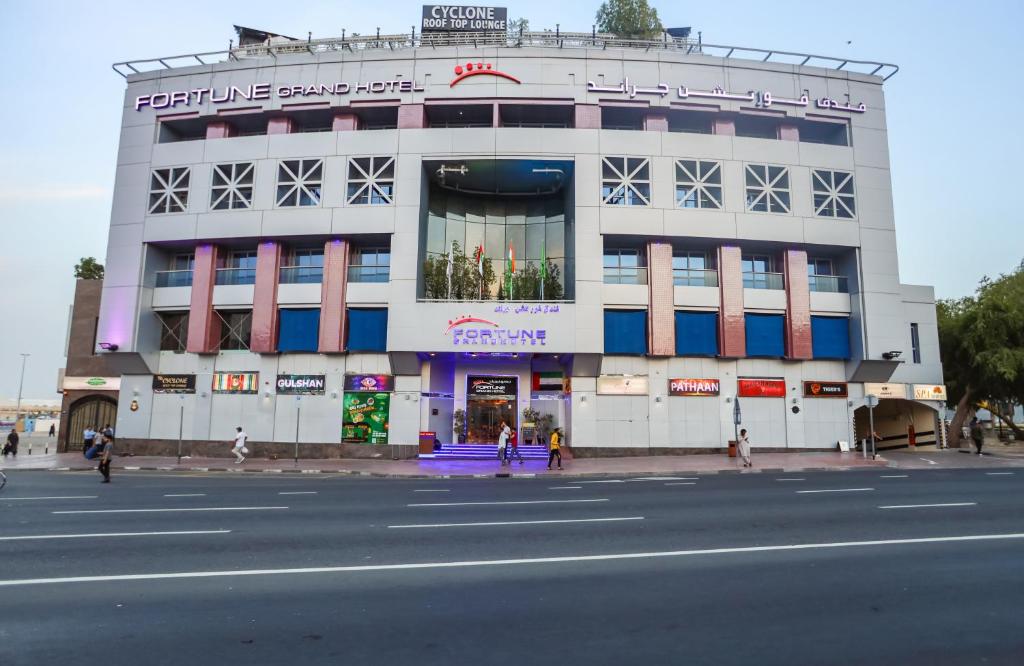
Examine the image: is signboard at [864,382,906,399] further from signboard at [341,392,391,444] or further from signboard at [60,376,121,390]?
signboard at [60,376,121,390]

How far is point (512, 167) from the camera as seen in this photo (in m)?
32.6

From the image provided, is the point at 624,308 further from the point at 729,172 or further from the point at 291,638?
the point at 291,638

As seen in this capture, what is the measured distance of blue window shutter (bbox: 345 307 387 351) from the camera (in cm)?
3138

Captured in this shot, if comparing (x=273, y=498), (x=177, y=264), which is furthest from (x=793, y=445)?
(x=177, y=264)

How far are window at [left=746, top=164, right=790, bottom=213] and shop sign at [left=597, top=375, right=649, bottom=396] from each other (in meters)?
11.4

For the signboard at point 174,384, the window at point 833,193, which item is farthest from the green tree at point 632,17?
the signboard at point 174,384

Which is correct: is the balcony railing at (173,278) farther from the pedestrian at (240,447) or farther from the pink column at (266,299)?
the pedestrian at (240,447)

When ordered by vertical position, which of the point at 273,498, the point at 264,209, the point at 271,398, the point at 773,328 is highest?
the point at 264,209

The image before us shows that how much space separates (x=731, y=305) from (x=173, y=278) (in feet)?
105

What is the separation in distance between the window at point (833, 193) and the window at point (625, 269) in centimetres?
1028

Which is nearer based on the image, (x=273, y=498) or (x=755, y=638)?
(x=755, y=638)

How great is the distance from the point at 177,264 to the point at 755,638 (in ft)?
124

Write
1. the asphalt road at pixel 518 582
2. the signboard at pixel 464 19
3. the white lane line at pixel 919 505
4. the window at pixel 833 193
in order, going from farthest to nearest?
the signboard at pixel 464 19, the window at pixel 833 193, the white lane line at pixel 919 505, the asphalt road at pixel 518 582

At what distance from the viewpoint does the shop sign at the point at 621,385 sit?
31219 millimetres
